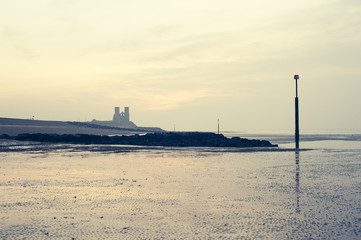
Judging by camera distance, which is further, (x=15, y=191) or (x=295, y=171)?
(x=295, y=171)

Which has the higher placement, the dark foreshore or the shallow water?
the dark foreshore

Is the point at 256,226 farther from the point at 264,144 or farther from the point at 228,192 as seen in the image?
the point at 264,144

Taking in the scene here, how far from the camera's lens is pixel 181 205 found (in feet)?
31.1

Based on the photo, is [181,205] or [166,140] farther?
[166,140]

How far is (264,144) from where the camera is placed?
127ft

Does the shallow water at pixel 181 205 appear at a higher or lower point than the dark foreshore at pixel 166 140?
lower

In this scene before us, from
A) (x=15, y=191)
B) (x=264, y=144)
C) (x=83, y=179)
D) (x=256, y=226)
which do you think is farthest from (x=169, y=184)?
(x=264, y=144)

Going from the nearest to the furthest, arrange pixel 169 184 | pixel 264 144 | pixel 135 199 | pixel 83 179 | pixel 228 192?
pixel 135 199, pixel 228 192, pixel 169 184, pixel 83 179, pixel 264 144

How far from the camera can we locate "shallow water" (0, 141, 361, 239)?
281 inches

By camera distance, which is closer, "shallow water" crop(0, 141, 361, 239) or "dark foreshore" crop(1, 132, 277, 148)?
"shallow water" crop(0, 141, 361, 239)

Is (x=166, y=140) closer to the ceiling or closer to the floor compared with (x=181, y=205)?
closer to the ceiling

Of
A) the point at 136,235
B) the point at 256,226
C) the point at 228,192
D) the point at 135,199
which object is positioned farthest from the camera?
the point at 228,192

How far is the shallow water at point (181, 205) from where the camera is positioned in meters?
7.14

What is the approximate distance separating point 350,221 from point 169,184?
6.27 meters
